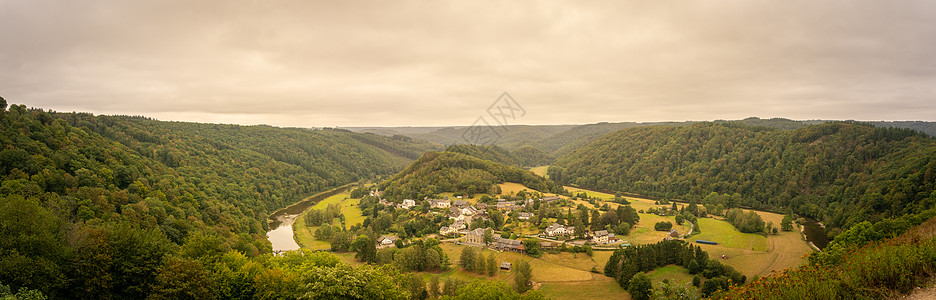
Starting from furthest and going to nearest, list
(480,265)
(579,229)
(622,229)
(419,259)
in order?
(622,229), (579,229), (419,259), (480,265)

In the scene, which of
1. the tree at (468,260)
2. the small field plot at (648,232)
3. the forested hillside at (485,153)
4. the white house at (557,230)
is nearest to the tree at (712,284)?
the small field plot at (648,232)

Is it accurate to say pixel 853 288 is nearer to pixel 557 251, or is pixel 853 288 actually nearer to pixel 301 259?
pixel 301 259

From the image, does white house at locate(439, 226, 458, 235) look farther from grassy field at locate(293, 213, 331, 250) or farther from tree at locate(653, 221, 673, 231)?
tree at locate(653, 221, 673, 231)

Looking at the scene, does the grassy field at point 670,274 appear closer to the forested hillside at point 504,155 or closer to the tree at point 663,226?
the tree at point 663,226

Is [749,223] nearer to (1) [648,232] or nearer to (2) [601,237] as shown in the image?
(1) [648,232]

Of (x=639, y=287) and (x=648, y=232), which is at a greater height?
(x=639, y=287)

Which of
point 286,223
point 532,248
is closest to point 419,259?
point 532,248

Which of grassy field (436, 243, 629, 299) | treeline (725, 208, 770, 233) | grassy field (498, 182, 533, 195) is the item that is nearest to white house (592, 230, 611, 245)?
grassy field (436, 243, 629, 299)
